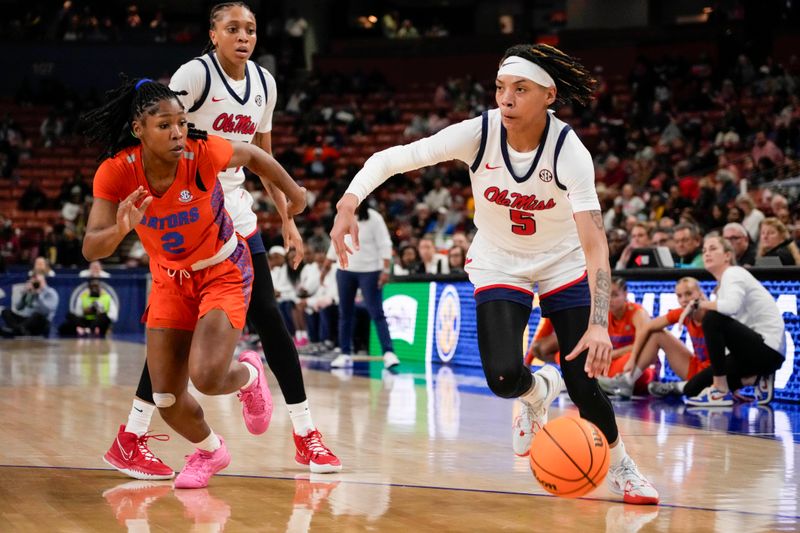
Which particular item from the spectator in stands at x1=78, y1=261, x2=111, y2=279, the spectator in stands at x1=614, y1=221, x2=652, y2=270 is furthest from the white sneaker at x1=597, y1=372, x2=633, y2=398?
the spectator in stands at x1=78, y1=261, x2=111, y2=279

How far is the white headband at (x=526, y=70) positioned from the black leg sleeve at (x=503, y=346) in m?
1.02

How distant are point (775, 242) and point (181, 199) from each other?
6852 millimetres

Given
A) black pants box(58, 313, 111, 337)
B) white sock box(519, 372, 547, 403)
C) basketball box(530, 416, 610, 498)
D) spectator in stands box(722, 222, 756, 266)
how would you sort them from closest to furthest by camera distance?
basketball box(530, 416, 610, 498) → white sock box(519, 372, 547, 403) → spectator in stands box(722, 222, 756, 266) → black pants box(58, 313, 111, 337)

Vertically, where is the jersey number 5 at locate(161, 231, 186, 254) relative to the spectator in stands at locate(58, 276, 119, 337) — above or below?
above

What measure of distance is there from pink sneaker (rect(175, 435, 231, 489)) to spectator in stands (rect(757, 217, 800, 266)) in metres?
6.45

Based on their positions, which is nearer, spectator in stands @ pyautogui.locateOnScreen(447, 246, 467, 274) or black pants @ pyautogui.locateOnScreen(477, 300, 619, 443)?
black pants @ pyautogui.locateOnScreen(477, 300, 619, 443)

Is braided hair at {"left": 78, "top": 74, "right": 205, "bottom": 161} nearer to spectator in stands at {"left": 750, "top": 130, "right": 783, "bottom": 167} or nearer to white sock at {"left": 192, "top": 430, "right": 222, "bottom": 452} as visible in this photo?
white sock at {"left": 192, "top": 430, "right": 222, "bottom": 452}

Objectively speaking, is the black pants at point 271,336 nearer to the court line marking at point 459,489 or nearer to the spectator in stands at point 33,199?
the court line marking at point 459,489

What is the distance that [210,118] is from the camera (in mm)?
5559

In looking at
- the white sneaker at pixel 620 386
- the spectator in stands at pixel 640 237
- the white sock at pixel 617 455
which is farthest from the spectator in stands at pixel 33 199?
the white sock at pixel 617 455

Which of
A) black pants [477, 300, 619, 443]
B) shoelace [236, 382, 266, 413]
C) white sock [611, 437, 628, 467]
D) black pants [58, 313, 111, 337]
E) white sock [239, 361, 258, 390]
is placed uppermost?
black pants [477, 300, 619, 443]

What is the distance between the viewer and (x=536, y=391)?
5.25m

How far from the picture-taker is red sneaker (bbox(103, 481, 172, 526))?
4.44 m

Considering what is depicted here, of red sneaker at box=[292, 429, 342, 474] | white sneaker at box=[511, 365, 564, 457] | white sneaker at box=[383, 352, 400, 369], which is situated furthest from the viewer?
white sneaker at box=[383, 352, 400, 369]
